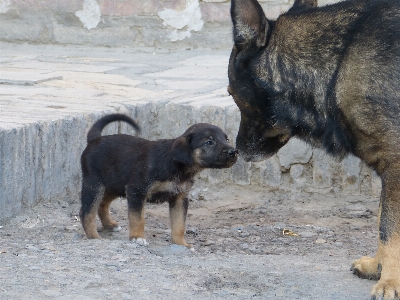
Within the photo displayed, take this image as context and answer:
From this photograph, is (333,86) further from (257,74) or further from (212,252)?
(212,252)

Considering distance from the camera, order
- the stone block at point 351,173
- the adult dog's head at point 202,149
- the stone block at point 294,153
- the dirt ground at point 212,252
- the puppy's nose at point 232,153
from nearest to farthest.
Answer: the dirt ground at point 212,252 → the puppy's nose at point 232,153 → the adult dog's head at point 202,149 → the stone block at point 351,173 → the stone block at point 294,153

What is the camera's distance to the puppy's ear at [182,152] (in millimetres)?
4875

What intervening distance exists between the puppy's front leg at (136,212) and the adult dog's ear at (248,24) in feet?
4.26

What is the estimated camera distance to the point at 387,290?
142 inches

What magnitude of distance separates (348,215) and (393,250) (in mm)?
2121

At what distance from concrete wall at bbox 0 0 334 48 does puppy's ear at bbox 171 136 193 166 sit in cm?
451

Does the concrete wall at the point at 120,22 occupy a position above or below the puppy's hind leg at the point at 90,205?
above

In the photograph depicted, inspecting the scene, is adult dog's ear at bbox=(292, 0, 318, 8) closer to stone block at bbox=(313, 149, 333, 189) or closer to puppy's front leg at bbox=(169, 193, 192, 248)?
puppy's front leg at bbox=(169, 193, 192, 248)

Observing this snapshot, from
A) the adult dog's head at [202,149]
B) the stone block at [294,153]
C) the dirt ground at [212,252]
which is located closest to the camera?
the dirt ground at [212,252]

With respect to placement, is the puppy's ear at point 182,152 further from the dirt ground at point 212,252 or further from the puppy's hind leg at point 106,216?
the puppy's hind leg at point 106,216

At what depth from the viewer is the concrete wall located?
923 centimetres

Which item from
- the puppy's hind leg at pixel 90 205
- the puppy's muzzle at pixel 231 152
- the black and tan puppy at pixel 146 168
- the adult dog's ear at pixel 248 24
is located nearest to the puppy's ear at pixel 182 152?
the black and tan puppy at pixel 146 168

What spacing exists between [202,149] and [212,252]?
0.68 m

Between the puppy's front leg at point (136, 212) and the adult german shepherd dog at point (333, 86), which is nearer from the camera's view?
the adult german shepherd dog at point (333, 86)
